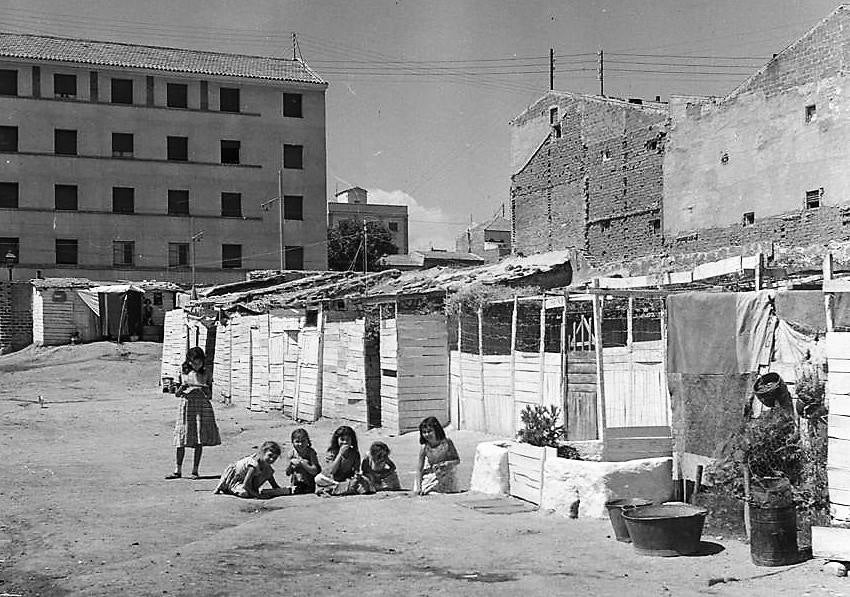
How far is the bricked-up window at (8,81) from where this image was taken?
144ft

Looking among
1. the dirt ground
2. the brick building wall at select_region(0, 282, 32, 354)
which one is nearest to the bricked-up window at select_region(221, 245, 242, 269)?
the brick building wall at select_region(0, 282, 32, 354)

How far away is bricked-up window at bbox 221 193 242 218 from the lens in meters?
46.8

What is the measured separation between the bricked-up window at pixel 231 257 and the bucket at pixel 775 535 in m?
41.3

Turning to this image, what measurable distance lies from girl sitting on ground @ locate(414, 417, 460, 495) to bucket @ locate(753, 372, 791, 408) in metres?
3.30

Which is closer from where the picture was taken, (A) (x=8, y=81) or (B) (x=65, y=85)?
(A) (x=8, y=81)

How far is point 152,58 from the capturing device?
154 feet

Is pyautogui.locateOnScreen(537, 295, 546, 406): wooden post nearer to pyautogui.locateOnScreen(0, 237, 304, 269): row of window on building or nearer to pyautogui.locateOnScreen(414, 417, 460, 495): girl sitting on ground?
pyautogui.locateOnScreen(414, 417, 460, 495): girl sitting on ground

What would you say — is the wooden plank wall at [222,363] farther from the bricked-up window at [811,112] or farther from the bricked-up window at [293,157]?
the bricked-up window at [293,157]

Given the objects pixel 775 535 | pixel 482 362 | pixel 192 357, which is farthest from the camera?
pixel 482 362

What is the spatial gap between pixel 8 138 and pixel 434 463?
39.5 meters

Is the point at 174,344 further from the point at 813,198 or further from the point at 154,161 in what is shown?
the point at 154,161

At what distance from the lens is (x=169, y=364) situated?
26.8 meters

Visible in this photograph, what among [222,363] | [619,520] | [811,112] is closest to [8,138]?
[222,363]

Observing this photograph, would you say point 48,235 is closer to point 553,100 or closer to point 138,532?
point 553,100
